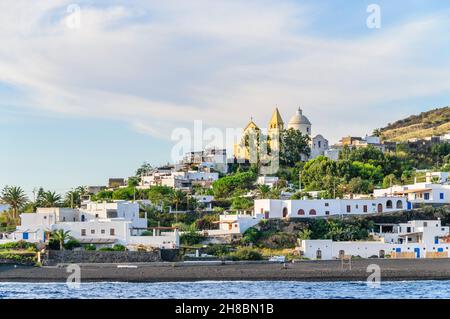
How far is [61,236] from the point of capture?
46.0 metres

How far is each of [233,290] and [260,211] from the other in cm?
1947

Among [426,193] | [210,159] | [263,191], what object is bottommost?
[426,193]

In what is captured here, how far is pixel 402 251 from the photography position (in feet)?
154

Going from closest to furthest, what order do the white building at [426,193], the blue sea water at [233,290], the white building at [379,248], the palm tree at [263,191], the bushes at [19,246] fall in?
the blue sea water at [233,290], the bushes at [19,246], the white building at [379,248], the white building at [426,193], the palm tree at [263,191]

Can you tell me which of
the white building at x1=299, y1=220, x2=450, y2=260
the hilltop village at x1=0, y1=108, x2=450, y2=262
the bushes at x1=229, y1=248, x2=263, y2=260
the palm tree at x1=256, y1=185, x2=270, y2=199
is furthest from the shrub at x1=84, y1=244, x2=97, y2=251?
the palm tree at x1=256, y1=185, x2=270, y2=199

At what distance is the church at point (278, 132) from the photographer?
7388 cm

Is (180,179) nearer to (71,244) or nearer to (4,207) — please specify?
(4,207)

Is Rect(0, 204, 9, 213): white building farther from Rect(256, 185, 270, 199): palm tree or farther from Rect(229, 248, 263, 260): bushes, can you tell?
Rect(229, 248, 263, 260): bushes

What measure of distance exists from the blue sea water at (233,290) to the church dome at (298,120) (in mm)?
41433

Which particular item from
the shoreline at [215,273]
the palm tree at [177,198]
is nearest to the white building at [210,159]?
the palm tree at [177,198]

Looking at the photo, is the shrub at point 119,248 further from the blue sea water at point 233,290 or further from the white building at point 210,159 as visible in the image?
the white building at point 210,159

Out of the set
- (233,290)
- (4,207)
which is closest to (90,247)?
(233,290)
